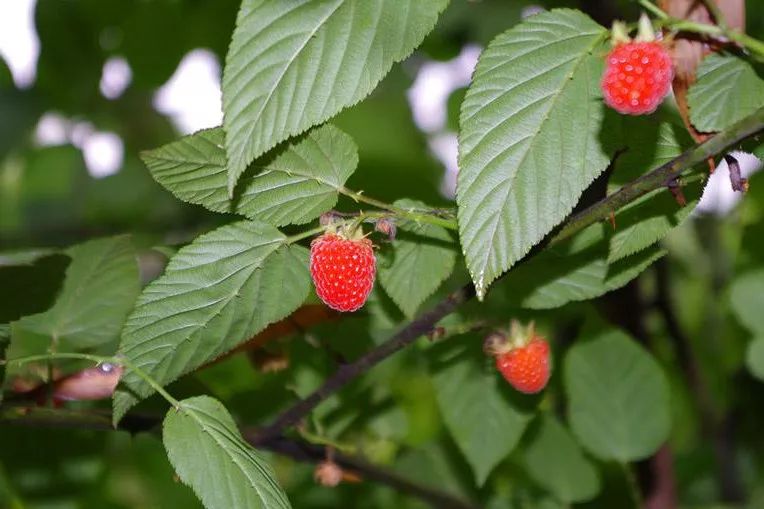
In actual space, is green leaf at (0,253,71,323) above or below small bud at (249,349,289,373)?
above

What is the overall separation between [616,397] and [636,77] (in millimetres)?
633

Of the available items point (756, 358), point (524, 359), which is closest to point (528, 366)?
point (524, 359)

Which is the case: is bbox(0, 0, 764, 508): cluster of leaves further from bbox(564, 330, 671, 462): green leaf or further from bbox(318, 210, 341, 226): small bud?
bbox(564, 330, 671, 462): green leaf

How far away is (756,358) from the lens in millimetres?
1139

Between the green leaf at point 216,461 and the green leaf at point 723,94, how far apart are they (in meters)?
0.35

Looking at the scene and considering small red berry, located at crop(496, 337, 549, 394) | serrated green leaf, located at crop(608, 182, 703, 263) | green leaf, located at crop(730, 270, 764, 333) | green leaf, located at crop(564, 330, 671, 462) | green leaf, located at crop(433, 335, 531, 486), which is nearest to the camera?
serrated green leaf, located at crop(608, 182, 703, 263)

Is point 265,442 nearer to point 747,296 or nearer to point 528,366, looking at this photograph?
point 528,366

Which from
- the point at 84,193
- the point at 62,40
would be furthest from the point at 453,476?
the point at 84,193

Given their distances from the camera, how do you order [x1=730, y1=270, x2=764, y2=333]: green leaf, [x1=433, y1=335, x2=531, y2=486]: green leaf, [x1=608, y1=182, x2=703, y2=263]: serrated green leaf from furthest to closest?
[x1=730, y1=270, x2=764, y2=333]: green leaf < [x1=433, y1=335, x2=531, y2=486]: green leaf < [x1=608, y1=182, x2=703, y2=263]: serrated green leaf

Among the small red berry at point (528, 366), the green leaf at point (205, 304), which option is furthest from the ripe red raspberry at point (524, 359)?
the green leaf at point (205, 304)

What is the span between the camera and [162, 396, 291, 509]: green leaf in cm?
58

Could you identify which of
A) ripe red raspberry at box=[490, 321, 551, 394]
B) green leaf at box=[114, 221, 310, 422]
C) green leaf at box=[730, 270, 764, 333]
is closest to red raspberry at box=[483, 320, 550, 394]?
ripe red raspberry at box=[490, 321, 551, 394]

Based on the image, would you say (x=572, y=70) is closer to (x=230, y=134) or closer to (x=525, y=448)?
(x=230, y=134)

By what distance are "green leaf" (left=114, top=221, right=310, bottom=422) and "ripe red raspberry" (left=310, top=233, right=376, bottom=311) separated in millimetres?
37
